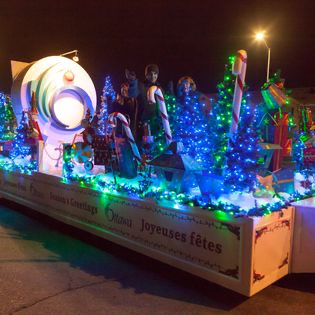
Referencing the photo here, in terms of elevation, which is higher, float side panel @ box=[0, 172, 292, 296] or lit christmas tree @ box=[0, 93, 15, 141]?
lit christmas tree @ box=[0, 93, 15, 141]

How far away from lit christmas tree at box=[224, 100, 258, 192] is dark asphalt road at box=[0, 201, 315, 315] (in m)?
1.28

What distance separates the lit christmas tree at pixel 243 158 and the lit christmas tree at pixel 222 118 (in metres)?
0.20

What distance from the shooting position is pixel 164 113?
5.42 m

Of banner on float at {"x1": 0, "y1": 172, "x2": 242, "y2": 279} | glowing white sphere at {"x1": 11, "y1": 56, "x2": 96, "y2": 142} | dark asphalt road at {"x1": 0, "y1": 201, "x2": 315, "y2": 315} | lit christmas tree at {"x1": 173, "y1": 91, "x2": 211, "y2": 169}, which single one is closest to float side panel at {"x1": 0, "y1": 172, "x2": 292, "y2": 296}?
banner on float at {"x1": 0, "y1": 172, "x2": 242, "y2": 279}

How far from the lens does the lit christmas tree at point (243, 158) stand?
4164 millimetres

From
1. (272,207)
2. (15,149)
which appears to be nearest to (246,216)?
(272,207)

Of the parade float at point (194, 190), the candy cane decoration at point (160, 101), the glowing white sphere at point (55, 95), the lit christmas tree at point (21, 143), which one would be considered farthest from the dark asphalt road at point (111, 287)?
the glowing white sphere at point (55, 95)

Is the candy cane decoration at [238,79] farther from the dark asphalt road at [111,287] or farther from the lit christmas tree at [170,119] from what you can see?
the dark asphalt road at [111,287]

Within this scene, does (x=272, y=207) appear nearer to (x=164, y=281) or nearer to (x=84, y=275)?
(x=164, y=281)

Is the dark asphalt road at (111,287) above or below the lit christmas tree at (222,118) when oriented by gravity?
below

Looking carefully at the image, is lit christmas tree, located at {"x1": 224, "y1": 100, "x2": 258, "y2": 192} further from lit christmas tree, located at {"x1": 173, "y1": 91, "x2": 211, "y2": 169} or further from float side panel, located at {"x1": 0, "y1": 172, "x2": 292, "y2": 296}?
lit christmas tree, located at {"x1": 173, "y1": 91, "x2": 211, "y2": 169}

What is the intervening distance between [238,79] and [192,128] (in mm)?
1536

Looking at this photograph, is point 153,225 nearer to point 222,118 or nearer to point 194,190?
point 194,190

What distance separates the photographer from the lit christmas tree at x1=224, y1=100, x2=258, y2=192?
416 cm
